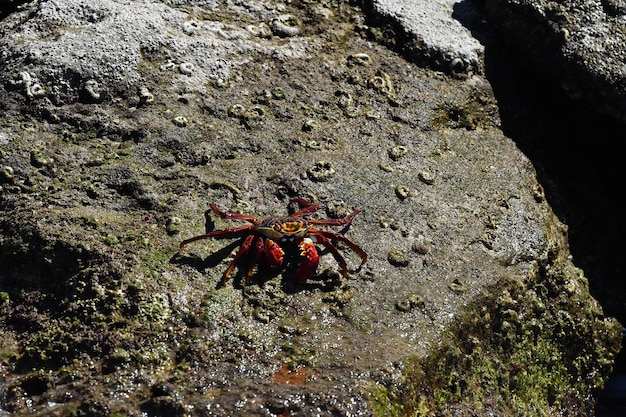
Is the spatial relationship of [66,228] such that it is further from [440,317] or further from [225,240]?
[440,317]

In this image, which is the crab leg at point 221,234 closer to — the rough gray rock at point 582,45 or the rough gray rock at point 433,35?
the rough gray rock at point 433,35

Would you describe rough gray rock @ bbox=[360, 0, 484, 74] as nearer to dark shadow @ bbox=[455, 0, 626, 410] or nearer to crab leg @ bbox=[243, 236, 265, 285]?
dark shadow @ bbox=[455, 0, 626, 410]

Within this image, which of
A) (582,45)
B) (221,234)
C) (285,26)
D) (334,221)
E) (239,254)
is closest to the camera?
(239,254)

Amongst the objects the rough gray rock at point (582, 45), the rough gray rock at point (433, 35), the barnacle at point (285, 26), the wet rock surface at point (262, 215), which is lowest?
the wet rock surface at point (262, 215)

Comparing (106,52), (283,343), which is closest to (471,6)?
(106,52)

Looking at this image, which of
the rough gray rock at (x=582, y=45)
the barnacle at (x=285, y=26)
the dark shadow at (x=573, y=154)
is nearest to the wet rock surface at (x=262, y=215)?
the barnacle at (x=285, y=26)

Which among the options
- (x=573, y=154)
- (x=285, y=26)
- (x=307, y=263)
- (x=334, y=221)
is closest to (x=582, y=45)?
(x=573, y=154)

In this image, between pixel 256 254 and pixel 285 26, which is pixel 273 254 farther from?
pixel 285 26
